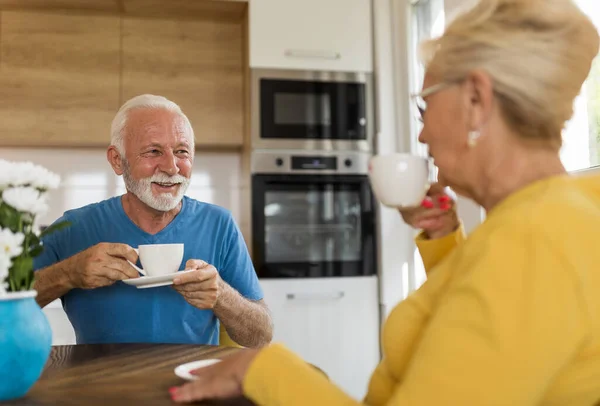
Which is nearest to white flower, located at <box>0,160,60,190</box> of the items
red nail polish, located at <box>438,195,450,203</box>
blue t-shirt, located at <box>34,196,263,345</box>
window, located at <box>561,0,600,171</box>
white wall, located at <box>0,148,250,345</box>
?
red nail polish, located at <box>438,195,450,203</box>

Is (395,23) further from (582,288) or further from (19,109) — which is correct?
(582,288)

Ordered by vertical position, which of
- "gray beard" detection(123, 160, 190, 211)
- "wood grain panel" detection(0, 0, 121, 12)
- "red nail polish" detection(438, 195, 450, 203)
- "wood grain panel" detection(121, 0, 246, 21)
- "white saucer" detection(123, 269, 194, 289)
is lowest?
"white saucer" detection(123, 269, 194, 289)

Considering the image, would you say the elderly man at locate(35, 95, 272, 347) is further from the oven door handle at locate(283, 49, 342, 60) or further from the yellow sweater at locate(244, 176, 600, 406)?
the oven door handle at locate(283, 49, 342, 60)

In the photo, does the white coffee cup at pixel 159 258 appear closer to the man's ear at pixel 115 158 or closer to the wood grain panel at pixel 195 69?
the man's ear at pixel 115 158

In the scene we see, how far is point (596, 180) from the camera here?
0.82 meters

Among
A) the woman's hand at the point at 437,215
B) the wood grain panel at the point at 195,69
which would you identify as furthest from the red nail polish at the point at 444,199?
the wood grain panel at the point at 195,69

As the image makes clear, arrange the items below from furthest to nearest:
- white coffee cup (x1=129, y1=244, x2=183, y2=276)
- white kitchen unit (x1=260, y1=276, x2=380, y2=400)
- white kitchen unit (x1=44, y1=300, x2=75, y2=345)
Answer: white kitchen unit (x1=260, y1=276, x2=380, y2=400), white kitchen unit (x1=44, y1=300, x2=75, y2=345), white coffee cup (x1=129, y1=244, x2=183, y2=276)

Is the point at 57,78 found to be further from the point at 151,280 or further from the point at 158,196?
the point at 151,280

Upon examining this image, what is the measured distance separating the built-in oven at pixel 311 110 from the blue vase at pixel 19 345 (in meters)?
2.06

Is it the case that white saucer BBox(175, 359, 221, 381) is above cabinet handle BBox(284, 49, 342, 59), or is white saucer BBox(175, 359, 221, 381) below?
below

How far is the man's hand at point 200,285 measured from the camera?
1298 mm

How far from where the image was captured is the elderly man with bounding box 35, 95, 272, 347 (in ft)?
5.42

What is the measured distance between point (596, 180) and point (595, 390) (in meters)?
0.29

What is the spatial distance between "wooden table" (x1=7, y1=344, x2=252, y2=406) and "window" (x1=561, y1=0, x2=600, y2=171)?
4.57 feet
